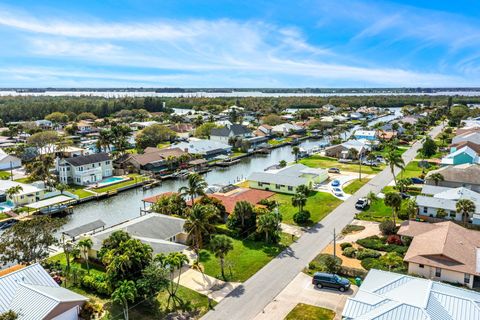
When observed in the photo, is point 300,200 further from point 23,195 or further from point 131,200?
point 23,195

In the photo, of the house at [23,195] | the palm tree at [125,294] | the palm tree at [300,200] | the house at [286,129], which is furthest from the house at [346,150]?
the palm tree at [125,294]

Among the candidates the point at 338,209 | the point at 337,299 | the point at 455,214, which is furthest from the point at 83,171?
the point at 455,214

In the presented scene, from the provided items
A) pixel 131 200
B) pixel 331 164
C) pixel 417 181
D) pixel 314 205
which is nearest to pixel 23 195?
pixel 131 200

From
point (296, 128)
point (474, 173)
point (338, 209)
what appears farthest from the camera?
point (296, 128)

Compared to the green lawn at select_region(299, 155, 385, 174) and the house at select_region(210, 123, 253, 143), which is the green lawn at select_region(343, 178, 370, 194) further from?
the house at select_region(210, 123, 253, 143)

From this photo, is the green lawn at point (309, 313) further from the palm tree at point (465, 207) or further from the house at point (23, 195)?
the house at point (23, 195)

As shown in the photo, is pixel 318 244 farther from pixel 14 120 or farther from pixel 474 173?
pixel 14 120

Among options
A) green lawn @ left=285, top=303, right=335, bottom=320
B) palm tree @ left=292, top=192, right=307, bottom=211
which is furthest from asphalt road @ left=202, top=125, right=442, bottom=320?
palm tree @ left=292, top=192, right=307, bottom=211

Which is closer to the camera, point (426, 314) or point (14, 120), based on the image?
point (426, 314)
